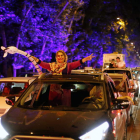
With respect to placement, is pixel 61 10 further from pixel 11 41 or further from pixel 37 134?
pixel 37 134

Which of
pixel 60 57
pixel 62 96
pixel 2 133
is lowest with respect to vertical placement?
pixel 2 133

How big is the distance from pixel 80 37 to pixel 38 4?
43.5 feet

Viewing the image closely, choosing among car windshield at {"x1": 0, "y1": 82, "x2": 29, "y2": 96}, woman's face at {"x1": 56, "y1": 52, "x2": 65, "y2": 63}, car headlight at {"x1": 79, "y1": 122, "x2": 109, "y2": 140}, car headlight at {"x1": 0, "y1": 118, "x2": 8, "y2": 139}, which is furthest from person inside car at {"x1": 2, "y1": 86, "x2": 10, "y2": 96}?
car headlight at {"x1": 79, "y1": 122, "x2": 109, "y2": 140}

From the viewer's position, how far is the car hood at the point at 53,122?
357 cm

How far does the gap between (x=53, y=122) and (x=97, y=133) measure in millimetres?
625

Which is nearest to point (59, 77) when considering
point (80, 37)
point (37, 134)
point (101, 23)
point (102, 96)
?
point (102, 96)

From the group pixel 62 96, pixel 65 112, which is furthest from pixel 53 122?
pixel 62 96

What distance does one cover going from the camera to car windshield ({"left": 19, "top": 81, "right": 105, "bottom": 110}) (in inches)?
185

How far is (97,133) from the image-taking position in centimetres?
366

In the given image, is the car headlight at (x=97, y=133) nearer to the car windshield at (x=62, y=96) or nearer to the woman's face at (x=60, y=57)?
the car windshield at (x=62, y=96)

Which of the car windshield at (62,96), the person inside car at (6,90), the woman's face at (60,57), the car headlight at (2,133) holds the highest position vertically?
the woman's face at (60,57)

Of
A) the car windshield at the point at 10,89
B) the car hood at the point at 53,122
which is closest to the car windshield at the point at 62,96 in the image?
the car hood at the point at 53,122

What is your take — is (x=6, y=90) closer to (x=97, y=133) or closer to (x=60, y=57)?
(x=60, y=57)

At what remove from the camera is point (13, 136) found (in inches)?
139
